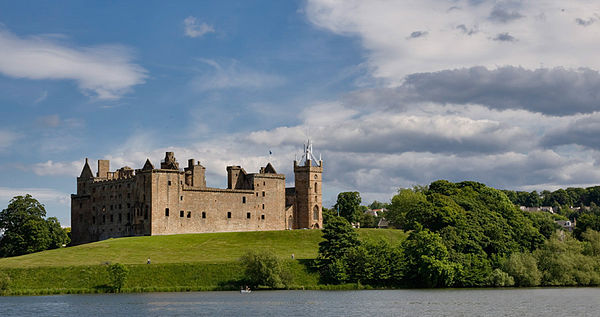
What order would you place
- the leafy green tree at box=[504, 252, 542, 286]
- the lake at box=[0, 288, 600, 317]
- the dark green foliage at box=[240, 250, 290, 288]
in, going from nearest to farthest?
1. the lake at box=[0, 288, 600, 317]
2. the dark green foliage at box=[240, 250, 290, 288]
3. the leafy green tree at box=[504, 252, 542, 286]

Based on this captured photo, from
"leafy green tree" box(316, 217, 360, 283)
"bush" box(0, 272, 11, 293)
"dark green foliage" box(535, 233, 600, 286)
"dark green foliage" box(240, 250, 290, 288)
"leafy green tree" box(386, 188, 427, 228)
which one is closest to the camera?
"dark green foliage" box(240, 250, 290, 288)

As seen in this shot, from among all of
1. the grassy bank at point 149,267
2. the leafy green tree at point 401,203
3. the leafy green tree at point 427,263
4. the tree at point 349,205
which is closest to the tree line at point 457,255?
the leafy green tree at point 427,263

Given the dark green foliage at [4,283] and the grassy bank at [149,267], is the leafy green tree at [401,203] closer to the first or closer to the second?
the grassy bank at [149,267]

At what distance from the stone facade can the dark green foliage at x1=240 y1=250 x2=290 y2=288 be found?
33.1 m

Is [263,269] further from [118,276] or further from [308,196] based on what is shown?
[308,196]

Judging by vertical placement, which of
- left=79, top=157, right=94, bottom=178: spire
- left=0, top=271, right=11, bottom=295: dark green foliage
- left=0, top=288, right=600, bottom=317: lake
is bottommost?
left=0, top=288, right=600, bottom=317: lake

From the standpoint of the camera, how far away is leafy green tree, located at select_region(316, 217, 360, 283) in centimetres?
7399

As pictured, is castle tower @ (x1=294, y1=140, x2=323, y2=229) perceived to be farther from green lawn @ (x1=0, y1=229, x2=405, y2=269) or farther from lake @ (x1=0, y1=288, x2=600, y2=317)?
lake @ (x1=0, y1=288, x2=600, y2=317)

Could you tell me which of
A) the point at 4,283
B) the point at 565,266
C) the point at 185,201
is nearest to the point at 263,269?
the point at 4,283

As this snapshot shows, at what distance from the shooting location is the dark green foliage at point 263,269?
71000 millimetres

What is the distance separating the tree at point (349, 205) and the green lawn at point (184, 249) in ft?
89.7

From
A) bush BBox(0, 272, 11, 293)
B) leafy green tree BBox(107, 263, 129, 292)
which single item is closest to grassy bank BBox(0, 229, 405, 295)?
bush BBox(0, 272, 11, 293)

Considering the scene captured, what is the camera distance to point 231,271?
75188 mm

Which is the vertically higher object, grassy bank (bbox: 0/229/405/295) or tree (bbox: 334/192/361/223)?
tree (bbox: 334/192/361/223)
